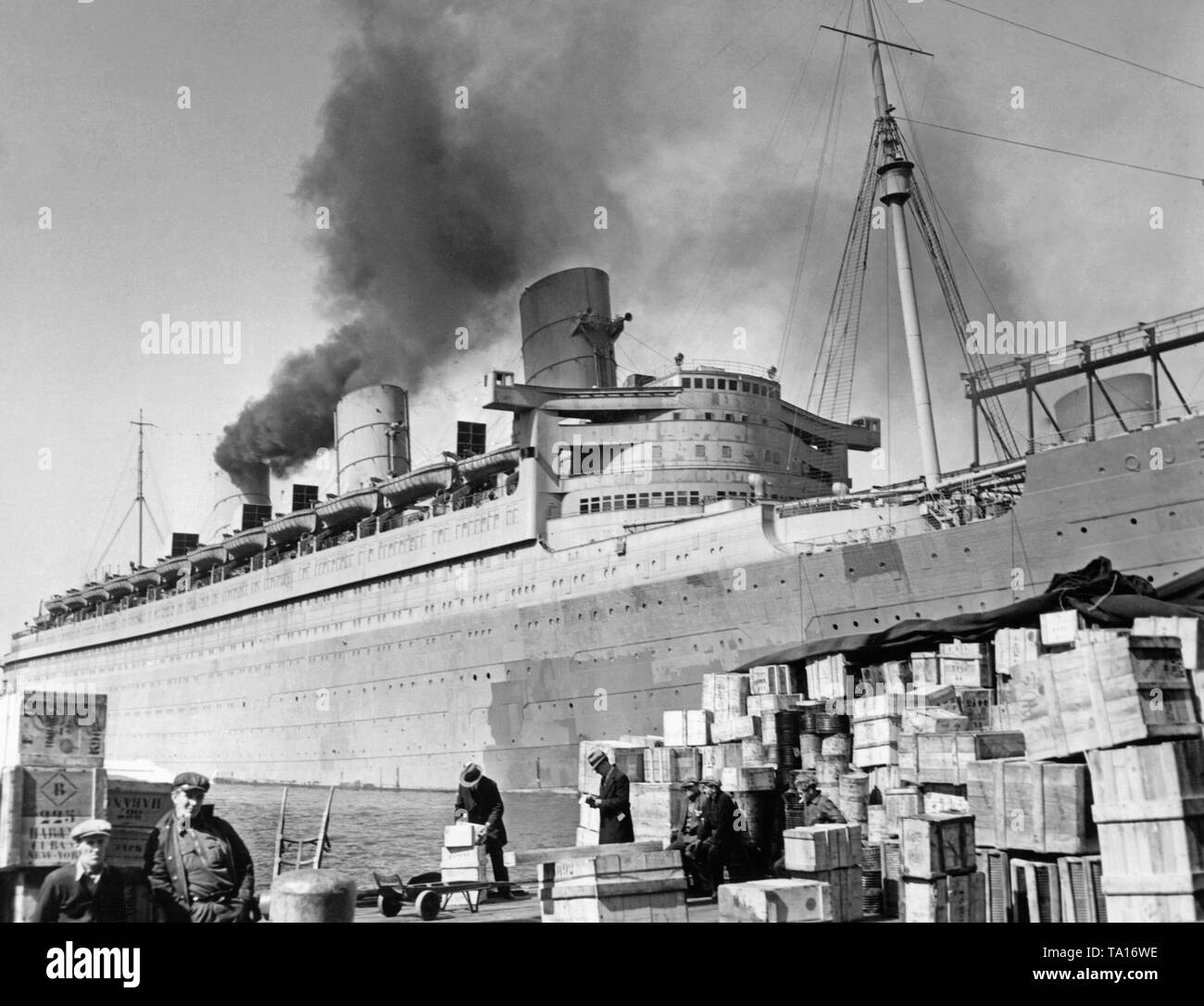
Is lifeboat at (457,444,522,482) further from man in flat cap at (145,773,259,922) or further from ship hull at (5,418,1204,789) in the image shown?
man in flat cap at (145,773,259,922)

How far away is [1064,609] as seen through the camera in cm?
1037

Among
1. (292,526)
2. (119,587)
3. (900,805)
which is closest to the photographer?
(900,805)

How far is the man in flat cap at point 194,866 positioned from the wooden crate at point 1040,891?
15.5 feet

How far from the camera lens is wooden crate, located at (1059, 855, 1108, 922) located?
6.55 m

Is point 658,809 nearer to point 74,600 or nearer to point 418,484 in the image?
point 418,484

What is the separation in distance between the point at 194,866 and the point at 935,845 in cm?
432

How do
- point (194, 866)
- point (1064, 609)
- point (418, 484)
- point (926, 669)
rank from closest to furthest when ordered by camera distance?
point (194, 866)
point (1064, 609)
point (926, 669)
point (418, 484)

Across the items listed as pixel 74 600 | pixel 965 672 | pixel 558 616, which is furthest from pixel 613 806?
pixel 74 600

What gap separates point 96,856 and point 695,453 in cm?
2156

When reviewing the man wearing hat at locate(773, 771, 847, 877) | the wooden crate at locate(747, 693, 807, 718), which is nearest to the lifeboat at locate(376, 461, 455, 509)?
the wooden crate at locate(747, 693, 807, 718)

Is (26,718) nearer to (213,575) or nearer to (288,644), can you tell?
(288,644)

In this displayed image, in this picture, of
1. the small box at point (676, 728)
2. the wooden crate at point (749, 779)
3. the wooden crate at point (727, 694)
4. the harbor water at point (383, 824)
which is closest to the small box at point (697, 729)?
the small box at point (676, 728)
